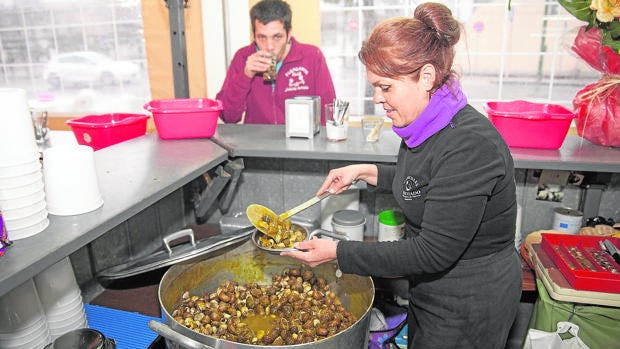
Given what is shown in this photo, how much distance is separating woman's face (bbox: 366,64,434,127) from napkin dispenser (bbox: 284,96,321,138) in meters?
0.66

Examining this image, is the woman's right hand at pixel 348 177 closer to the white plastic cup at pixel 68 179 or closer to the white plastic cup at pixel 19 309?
the white plastic cup at pixel 68 179

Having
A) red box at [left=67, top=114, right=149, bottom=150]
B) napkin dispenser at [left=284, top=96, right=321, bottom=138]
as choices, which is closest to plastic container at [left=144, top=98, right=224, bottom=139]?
red box at [left=67, top=114, right=149, bottom=150]

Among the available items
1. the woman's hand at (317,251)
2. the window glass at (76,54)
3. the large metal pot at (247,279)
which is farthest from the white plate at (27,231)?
the window glass at (76,54)

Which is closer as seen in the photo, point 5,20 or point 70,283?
point 70,283

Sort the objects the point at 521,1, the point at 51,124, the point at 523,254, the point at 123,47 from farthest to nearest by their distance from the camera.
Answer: the point at 51,124, the point at 123,47, the point at 521,1, the point at 523,254

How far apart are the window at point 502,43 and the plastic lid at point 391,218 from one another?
1392 millimetres

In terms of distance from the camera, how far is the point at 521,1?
281 cm

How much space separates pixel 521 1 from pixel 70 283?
2.92 meters

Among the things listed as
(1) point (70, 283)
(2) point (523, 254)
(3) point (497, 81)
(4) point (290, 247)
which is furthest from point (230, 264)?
(3) point (497, 81)

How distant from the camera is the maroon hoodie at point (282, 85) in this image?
2.54 meters

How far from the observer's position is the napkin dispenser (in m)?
1.75

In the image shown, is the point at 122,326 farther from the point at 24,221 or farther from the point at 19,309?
the point at 24,221

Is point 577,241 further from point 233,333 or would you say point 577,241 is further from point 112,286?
point 112,286

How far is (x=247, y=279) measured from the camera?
158 centimetres
